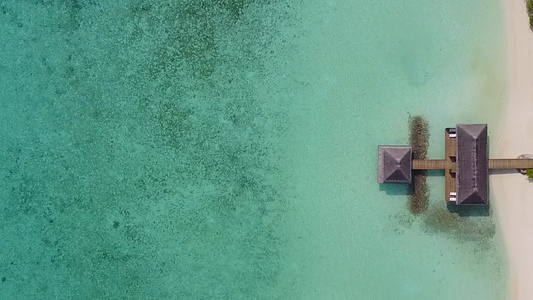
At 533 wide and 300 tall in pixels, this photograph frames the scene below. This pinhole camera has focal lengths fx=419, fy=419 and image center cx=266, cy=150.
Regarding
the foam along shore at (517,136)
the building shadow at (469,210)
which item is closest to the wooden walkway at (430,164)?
the building shadow at (469,210)

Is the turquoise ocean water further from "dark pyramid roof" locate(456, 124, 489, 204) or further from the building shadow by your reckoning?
"dark pyramid roof" locate(456, 124, 489, 204)

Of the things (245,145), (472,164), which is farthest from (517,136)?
(245,145)

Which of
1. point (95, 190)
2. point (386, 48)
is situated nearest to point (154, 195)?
point (95, 190)

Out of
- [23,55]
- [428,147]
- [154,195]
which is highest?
[23,55]

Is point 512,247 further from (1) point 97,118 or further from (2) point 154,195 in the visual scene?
(1) point 97,118

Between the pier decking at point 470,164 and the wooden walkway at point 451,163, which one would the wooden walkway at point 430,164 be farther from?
the pier decking at point 470,164
